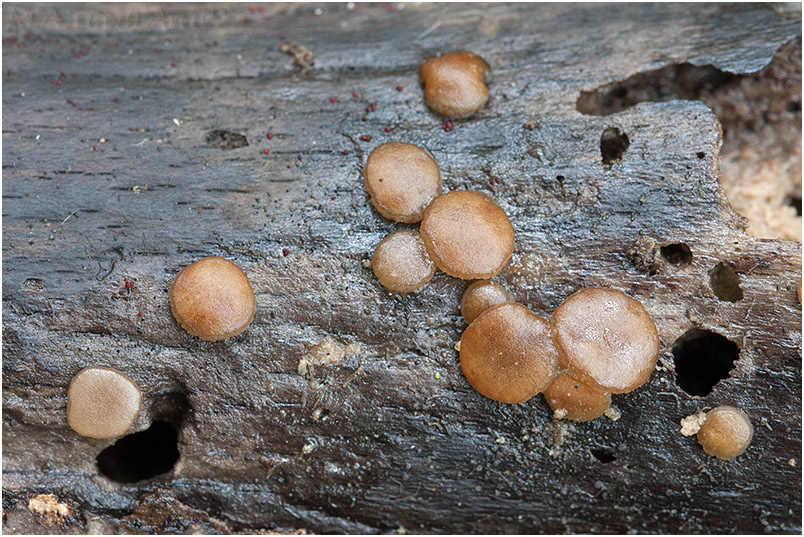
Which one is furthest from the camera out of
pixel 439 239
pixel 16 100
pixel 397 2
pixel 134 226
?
pixel 397 2

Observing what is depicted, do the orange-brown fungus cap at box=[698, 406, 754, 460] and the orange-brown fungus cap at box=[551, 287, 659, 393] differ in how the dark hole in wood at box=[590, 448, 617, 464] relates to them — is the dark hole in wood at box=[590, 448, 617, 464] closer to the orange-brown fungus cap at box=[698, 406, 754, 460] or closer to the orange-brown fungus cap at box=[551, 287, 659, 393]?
the orange-brown fungus cap at box=[551, 287, 659, 393]

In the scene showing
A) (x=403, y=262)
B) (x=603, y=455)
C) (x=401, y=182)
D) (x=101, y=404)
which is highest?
(x=401, y=182)

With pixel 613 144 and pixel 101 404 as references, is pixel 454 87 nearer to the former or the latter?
pixel 613 144

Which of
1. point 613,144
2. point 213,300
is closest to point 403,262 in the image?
point 213,300

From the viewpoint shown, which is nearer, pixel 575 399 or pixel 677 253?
pixel 575 399

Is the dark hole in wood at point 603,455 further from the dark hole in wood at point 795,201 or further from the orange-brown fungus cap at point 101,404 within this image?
the orange-brown fungus cap at point 101,404

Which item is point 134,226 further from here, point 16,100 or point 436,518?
point 436,518

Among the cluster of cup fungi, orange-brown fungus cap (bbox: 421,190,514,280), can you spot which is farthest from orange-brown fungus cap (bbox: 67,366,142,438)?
orange-brown fungus cap (bbox: 421,190,514,280)

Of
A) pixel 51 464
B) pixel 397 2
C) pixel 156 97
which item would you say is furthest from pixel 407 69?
pixel 51 464
